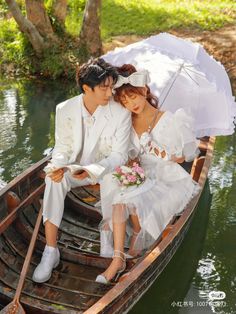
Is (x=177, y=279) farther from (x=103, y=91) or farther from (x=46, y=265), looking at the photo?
(x=103, y=91)

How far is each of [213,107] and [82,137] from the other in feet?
4.48

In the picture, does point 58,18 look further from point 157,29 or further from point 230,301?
point 230,301

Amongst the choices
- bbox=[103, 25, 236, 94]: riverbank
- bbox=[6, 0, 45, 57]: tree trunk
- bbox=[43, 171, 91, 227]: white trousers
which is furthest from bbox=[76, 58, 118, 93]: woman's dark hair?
bbox=[6, 0, 45, 57]: tree trunk

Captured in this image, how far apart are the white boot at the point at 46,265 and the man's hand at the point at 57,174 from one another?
0.56m

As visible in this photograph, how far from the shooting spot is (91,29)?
10930mm

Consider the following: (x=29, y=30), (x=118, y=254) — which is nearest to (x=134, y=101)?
(x=118, y=254)

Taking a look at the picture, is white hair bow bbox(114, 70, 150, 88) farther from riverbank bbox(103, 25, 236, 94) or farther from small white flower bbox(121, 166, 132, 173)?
riverbank bbox(103, 25, 236, 94)

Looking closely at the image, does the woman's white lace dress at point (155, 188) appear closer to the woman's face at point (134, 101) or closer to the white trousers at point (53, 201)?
the woman's face at point (134, 101)

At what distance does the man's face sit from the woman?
78 mm

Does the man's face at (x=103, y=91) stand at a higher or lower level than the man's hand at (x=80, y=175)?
higher

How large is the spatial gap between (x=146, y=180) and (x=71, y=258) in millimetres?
906

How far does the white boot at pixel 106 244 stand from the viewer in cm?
410

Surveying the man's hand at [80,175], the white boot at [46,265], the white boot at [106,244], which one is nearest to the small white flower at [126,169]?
the man's hand at [80,175]

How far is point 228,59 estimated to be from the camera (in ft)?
36.4
